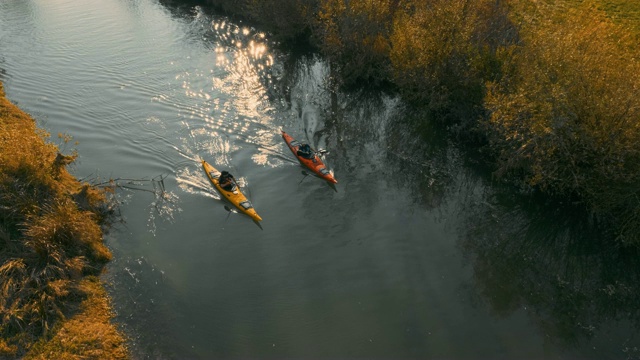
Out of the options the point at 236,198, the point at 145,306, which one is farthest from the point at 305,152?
the point at 145,306

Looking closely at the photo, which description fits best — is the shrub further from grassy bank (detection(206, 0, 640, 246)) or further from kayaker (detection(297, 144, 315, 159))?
kayaker (detection(297, 144, 315, 159))

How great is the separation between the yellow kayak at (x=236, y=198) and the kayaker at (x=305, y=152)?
4764 millimetres

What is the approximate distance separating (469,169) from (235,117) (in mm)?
17036

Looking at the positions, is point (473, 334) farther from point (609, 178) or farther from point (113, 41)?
point (113, 41)

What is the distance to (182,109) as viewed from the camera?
112 ft

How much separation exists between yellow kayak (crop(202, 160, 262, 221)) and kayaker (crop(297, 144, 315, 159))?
15.6ft

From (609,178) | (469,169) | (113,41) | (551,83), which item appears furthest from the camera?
(113,41)

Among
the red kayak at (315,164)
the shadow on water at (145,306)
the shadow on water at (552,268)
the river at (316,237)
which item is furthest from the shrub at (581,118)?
the shadow on water at (145,306)

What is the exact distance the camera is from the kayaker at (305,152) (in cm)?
2795

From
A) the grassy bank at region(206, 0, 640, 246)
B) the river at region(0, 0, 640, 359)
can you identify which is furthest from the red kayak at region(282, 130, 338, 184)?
the grassy bank at region(206, 0, 640, 246)

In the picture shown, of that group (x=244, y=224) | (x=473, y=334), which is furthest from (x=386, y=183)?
(x=473, y=334)

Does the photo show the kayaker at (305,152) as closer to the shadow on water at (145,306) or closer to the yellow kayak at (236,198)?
the yellow kayak at (236,198)

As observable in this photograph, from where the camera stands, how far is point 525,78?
81.9ft

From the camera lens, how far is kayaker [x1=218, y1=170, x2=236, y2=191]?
2530cm
